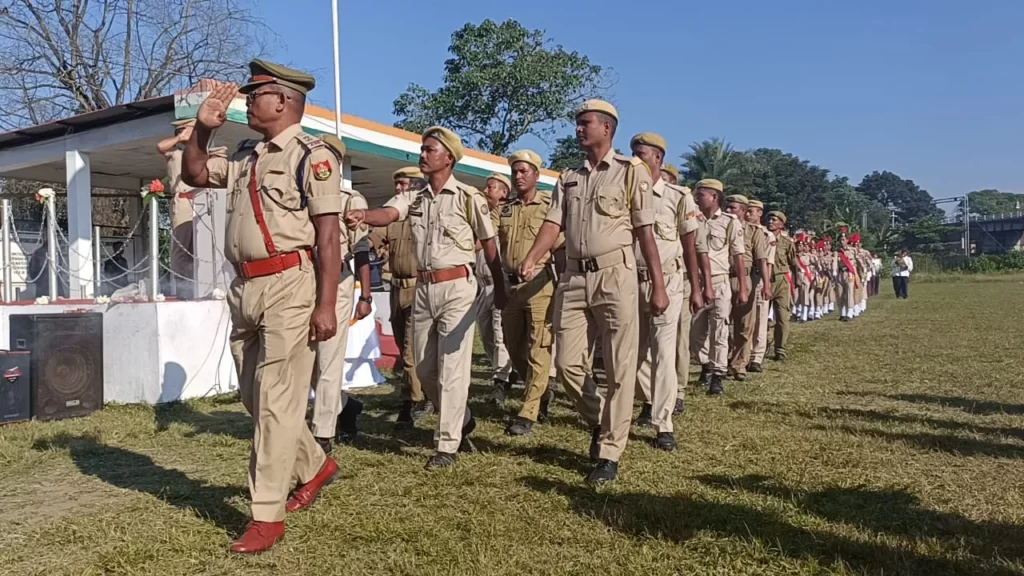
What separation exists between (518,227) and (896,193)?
137995 mm

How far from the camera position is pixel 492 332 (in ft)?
26.2

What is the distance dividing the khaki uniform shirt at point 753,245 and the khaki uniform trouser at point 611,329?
5.00 meters

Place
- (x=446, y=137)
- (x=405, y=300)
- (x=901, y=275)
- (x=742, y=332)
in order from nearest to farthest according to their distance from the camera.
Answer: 1. (x=446, y=137)
2. (x=405, y=300)
3. (x=742, y=332)
4. (x=901, y=275)

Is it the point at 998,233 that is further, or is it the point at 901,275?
the point at 998,233

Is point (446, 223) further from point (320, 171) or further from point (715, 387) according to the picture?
point (715, 387)

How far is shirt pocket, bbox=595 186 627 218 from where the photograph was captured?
15.1 feet

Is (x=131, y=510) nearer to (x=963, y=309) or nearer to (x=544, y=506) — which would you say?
(x=544, y=506)

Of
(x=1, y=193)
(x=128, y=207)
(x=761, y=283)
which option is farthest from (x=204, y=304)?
(x=1, y=193)

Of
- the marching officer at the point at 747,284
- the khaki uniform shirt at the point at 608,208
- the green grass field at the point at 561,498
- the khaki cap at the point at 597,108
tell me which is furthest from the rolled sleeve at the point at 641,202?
the marching officer at the point at 747,284

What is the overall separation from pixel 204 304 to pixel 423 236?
3.76 meters

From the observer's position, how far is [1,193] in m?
21.6

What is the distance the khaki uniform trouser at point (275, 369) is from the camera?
3.43 metres

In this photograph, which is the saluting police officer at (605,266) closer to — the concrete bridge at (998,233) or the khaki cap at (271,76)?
the khaki cap at (271,76)

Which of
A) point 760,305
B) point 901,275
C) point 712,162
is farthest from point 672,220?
point 712,162
